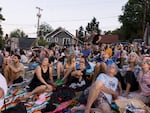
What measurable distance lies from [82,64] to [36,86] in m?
1.41

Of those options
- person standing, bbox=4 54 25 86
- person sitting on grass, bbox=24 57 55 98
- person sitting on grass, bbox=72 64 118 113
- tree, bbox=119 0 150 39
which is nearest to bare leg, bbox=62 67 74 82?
person sitting on grass, bbox=24 57 55 98

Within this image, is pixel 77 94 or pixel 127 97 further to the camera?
pixel 77 94

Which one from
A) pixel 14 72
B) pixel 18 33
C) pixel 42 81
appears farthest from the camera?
pixel 18 33

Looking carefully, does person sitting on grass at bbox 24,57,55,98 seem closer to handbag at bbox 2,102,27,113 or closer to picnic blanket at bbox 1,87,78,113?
picnic blanket at bbox 1,87,78,113

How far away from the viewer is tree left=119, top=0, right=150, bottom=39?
213ft

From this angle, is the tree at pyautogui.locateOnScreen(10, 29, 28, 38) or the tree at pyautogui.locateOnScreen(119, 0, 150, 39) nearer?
Answer: the tree at pyautogui.locateOnScreen(119, 0, 150, 39)

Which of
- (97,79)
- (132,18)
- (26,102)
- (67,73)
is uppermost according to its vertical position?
(132,18)

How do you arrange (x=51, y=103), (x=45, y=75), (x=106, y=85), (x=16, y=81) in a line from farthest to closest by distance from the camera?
(x=16, y=81) → (x=45, y=75) → (x=51, y=103) → (x=106, y=85)

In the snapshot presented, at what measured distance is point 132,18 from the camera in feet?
225

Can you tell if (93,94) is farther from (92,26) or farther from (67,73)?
(92,26)

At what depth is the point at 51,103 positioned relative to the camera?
768cm

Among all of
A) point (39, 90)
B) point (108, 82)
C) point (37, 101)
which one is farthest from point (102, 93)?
point (39, 90)

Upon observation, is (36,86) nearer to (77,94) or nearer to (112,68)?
(77,94)

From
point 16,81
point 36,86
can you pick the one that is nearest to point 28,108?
point 36,86
